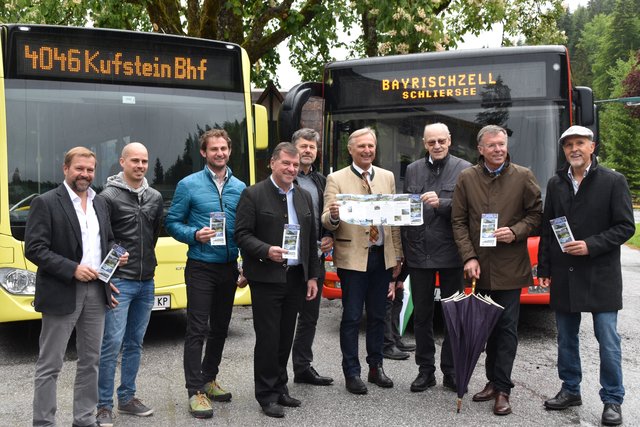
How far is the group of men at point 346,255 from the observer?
4867 mm

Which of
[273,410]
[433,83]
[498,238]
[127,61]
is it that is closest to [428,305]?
[498,238]

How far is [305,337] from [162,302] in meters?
1.66

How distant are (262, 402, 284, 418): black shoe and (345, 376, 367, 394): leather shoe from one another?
69cm

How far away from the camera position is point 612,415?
4867mm

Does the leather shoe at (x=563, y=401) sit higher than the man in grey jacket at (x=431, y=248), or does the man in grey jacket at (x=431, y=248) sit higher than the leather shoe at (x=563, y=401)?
the man in grey jacket at (x=431, y=248)

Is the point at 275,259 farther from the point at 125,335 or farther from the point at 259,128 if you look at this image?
the point at 259,128

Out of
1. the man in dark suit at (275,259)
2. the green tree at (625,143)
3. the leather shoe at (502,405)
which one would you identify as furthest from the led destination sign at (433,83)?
the green tree at (625,143)

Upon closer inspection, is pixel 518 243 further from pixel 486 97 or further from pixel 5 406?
pixel 5 406

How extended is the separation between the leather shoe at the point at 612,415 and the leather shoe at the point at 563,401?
316 millimetres

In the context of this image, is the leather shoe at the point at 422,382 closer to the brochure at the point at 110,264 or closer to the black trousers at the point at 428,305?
the black trousers at the point at 428,305

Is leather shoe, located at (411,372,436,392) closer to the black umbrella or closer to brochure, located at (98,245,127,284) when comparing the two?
the black umbrella

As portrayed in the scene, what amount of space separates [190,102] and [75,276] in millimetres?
3212

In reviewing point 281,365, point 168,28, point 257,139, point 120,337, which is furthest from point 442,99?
point 168,28

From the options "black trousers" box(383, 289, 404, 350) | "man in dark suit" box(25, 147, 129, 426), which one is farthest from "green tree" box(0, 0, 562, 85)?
"man in dark suit" box(25, 147, 129, 426)
